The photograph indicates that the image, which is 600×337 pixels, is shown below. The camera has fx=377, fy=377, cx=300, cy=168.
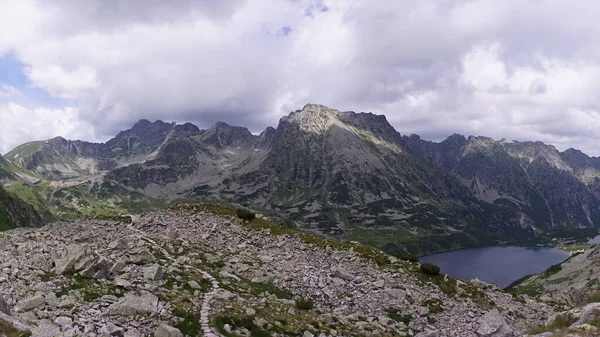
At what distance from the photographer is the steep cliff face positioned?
13325cm

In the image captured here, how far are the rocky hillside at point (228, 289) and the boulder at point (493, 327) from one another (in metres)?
0.10

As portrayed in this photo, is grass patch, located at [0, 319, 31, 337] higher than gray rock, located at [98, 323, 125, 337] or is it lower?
higher

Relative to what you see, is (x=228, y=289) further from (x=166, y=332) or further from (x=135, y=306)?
(x=166, y=332)

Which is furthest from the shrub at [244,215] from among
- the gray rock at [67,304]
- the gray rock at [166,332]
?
the gray rock at [166,332]

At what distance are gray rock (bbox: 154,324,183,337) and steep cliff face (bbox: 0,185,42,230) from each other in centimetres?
13459

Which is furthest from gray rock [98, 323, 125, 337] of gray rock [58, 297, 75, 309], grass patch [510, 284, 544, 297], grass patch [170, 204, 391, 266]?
grass patch [510, 284, 544, 297]

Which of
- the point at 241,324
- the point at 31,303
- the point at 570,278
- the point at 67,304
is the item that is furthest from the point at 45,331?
the point at 570,278

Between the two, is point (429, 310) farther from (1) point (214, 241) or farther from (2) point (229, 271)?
A: (1) point (214, 241)

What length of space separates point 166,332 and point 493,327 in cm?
2666

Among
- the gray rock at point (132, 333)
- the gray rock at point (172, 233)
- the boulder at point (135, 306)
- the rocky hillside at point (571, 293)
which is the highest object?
the gray rock at point (172, 233)

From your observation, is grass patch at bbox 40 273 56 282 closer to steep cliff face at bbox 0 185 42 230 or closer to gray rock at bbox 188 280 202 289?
gray rock at bbox 188 280 202 289

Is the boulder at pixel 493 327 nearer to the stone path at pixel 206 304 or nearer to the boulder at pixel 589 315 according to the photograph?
the boulder at pixel 589 315

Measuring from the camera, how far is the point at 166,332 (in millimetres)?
18688

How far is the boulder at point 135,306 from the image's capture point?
19.8 meters
